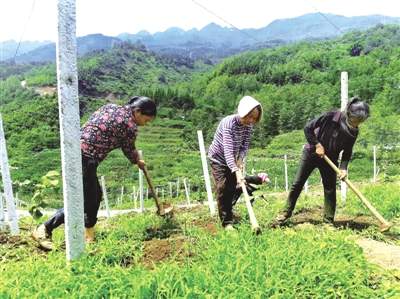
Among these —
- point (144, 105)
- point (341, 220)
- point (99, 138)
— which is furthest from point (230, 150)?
point (341, 220)

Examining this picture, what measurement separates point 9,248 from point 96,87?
102 m

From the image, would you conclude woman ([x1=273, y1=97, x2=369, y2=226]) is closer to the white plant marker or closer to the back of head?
the back of head

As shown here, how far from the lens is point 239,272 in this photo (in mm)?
3150

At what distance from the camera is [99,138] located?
4488mm

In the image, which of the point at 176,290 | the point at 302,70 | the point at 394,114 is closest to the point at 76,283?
the point at 176,290

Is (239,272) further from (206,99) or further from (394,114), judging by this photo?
(206,99)

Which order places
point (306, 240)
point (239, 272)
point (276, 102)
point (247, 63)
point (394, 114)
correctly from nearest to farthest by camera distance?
point (239, 272)
point (306, 240)
point (394, 114)
point (276, 102)
point (247, 63)

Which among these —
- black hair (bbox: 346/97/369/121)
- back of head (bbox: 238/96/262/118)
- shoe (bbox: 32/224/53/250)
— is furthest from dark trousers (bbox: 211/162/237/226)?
shoe (bbox: 32/224/53/250)

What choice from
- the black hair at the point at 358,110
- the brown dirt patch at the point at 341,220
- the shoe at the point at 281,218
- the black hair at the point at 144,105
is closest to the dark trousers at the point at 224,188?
the shoe at the point at 281,218

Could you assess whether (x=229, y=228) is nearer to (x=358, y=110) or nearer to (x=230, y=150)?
(x=230, y=150)

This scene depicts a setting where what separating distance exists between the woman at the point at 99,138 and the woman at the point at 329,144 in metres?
1.86

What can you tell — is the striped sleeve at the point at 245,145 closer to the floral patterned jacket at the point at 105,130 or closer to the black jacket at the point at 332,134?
the black jacket at the point at 332,134

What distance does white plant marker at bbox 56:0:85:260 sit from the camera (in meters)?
3.13

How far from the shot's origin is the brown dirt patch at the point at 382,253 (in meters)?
3.89
